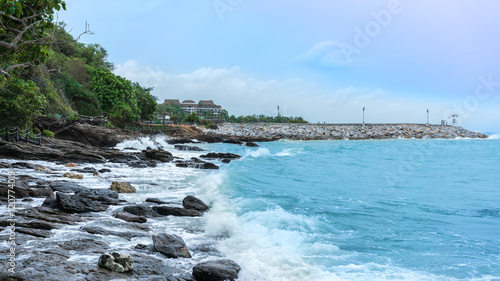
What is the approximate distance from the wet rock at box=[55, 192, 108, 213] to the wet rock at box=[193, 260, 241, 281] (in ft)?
15.6

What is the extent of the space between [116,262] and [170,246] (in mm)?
1266

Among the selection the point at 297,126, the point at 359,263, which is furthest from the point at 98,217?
the point at 297,126

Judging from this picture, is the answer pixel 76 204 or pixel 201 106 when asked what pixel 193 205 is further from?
pixel 201 106

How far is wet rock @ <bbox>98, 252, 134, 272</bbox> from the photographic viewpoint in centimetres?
538

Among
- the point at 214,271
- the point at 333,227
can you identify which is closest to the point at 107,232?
the point at 214,271

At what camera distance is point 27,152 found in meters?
18.1

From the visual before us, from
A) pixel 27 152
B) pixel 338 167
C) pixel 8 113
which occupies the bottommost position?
pixel 338 167

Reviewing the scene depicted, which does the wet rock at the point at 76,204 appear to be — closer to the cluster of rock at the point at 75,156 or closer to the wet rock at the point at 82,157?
the cluster of rock at the point at 75,156

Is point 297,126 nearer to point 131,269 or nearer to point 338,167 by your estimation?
point 338,167

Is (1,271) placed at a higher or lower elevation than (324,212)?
higher

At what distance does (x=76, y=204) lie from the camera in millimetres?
9000

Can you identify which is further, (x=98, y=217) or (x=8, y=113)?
(x=8, y=113)

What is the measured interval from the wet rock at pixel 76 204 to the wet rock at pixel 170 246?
3.20m

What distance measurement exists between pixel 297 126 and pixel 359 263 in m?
83.4
